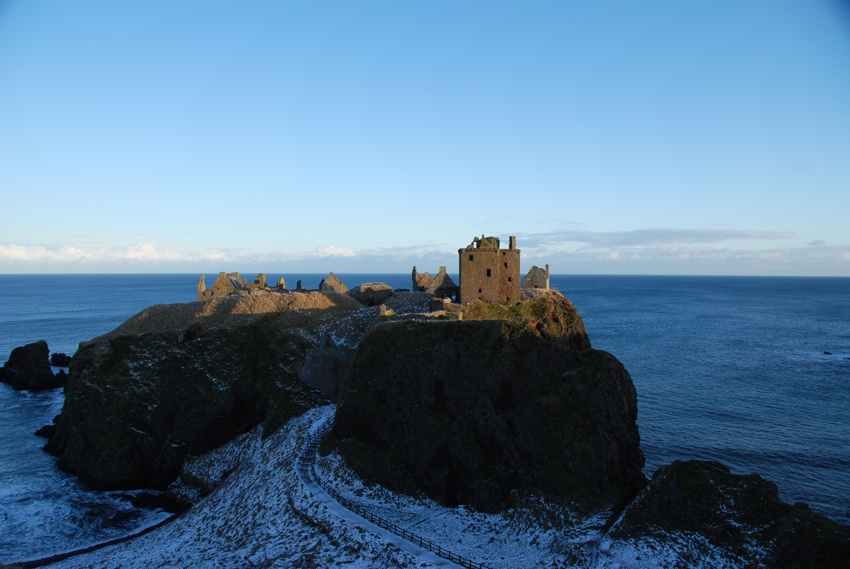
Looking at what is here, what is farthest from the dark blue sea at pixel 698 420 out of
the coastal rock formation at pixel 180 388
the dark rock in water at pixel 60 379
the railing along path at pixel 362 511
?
the railing along path at pixel 362 511

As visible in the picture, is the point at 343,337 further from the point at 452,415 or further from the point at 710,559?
the point at 710,559

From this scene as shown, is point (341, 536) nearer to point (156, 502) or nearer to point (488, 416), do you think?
point (488, 416)

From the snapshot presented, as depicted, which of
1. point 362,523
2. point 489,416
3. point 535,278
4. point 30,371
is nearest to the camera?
point 362,523

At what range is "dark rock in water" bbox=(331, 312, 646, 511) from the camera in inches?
1225

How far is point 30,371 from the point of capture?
73.9 m

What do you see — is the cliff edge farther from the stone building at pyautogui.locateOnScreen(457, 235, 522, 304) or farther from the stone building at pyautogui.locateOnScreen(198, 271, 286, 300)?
the stone building at pyautogui.locateOnScreen(198, 271, 286, 300)

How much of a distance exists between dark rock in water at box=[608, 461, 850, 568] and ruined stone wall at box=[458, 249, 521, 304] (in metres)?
23.5

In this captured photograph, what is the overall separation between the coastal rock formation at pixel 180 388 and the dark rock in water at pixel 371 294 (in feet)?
43.4

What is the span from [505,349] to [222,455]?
25.7 metres

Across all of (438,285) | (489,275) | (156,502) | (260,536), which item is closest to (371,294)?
(438,285)

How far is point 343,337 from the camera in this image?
52781mm

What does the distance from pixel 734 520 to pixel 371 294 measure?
50.7 meters

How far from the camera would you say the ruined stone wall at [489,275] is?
4891 cm

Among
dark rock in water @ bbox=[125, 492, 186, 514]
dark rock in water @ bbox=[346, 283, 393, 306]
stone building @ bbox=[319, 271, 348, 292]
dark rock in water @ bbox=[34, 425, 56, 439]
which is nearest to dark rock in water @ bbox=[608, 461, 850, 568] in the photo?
dark rock in water @ bbox=[125, 492, 186, 514]
